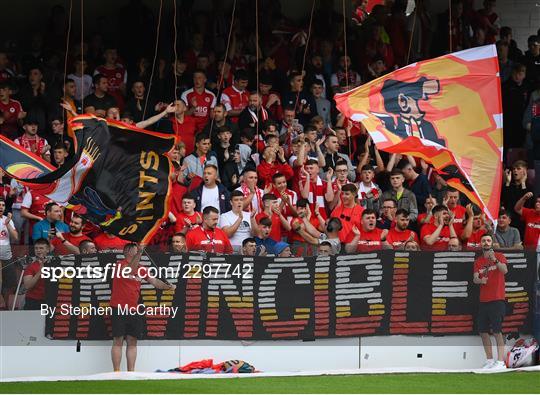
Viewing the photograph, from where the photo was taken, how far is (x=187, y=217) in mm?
21719

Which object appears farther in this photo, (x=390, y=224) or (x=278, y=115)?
(x=278, y=115)

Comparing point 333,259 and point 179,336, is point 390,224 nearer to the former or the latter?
point 333,259

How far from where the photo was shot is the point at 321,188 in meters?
23.3

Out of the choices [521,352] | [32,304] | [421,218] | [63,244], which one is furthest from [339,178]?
[32,304]

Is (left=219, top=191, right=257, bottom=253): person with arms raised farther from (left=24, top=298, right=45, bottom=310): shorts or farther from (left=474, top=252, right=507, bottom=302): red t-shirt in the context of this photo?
(left=474, top=252, right=507, bottom=302): red t-shirt

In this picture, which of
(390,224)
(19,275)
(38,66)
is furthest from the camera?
(38,66)

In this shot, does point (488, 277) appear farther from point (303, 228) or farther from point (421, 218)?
point (303, 228)

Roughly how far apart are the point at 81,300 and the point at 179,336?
137 cm

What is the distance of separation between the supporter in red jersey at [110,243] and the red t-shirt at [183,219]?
119 centimetres

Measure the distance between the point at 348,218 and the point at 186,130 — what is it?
3.28 meters

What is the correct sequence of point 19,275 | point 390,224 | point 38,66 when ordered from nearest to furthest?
point 19,275 < point 390,224 < point 38,66

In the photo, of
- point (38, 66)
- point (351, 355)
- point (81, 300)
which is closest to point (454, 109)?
point (351, 355)

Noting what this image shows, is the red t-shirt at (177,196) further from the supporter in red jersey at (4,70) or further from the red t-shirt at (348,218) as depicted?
the supporter in red jersey at (4,70)

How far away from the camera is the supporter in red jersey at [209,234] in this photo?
69.2 ft
